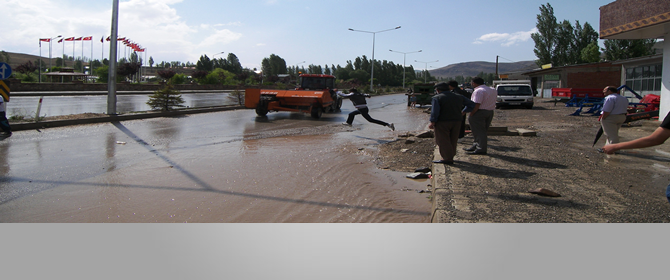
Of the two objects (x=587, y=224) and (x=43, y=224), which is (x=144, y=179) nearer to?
(x=43, y=224)

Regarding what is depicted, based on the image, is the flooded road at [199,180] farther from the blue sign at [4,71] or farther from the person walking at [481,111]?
the blue sign at [4,71]

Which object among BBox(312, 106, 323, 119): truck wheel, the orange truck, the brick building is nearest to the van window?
the brick building

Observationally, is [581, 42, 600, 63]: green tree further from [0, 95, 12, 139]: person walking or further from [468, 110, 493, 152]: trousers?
[0, 95, 12, 139]: person walking

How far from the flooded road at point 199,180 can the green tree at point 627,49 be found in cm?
4269

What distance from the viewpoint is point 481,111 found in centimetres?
771

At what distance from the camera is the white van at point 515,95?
77.9 ft

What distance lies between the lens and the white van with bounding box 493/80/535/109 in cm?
2373

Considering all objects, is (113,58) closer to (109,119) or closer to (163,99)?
(109,119)

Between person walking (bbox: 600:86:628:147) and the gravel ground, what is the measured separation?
1.51 feet

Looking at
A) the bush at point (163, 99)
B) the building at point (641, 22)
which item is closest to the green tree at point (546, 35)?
the building at point (641, 22)

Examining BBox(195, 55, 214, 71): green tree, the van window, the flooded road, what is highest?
BBox(195, 55, 214, 71): green tree

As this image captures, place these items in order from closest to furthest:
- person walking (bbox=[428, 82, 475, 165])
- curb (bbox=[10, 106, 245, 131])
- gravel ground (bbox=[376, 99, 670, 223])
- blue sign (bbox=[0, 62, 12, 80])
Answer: gravel ground (bbox=[376, 99, 670, 223])
person walking (bbox=[428, 82, 475, 165])
curb (bbox=[10, 106, 245, 131])
blue sign (bbox=[0, 62, 12, 80])

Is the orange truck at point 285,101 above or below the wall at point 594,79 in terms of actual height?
below

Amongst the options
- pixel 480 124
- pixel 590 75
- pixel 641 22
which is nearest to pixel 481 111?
pixel 480 124
